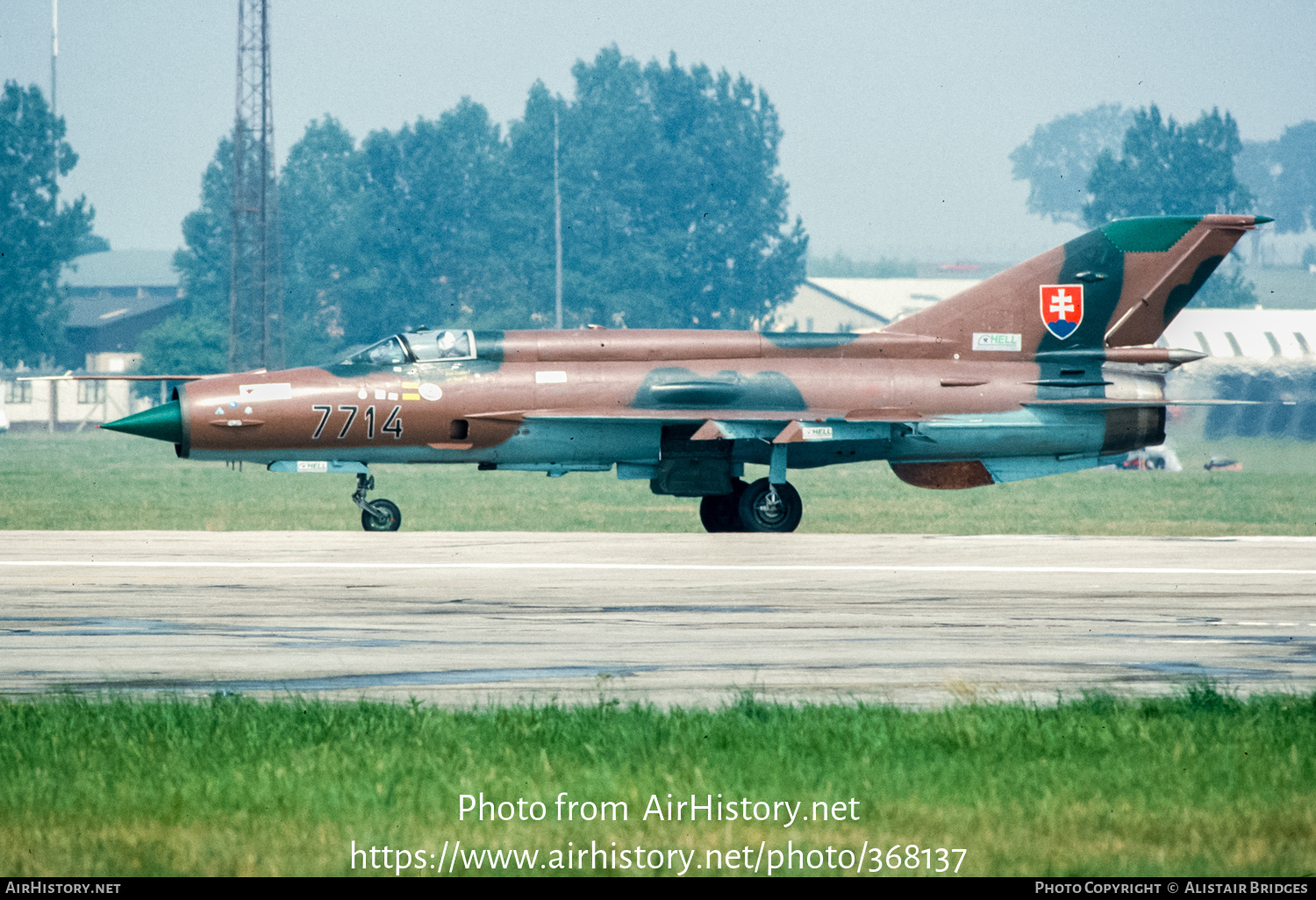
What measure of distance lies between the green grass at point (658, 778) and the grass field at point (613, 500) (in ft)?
49.4

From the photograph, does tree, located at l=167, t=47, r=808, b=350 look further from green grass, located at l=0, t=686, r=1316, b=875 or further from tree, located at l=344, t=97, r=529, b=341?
green grass, located at l=0, t=686, r=1316, b=875

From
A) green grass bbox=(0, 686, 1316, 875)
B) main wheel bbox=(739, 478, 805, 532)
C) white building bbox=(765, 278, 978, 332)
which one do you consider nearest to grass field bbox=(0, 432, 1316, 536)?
main wheel bbox=(739, 478, 805, 532)

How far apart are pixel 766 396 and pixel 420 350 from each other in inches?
171

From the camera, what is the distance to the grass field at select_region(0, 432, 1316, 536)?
23828 millimetres

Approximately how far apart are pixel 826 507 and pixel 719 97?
61939mm

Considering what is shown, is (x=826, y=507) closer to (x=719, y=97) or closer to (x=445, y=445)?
(x=445, y=445)

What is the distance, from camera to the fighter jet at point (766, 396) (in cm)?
1905

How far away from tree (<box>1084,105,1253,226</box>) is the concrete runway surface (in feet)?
224

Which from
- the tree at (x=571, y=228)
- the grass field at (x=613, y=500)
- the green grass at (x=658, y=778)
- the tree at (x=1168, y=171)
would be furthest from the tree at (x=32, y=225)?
the green grass at (x=658, y=778)

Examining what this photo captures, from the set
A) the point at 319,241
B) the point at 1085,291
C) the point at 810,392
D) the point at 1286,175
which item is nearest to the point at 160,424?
the point at 810,392

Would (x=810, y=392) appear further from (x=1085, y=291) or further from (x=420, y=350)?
(x=420, y=350)

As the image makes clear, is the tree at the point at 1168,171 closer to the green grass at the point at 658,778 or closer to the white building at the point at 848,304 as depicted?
the white building at the point at 848,304

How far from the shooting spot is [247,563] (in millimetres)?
15242
